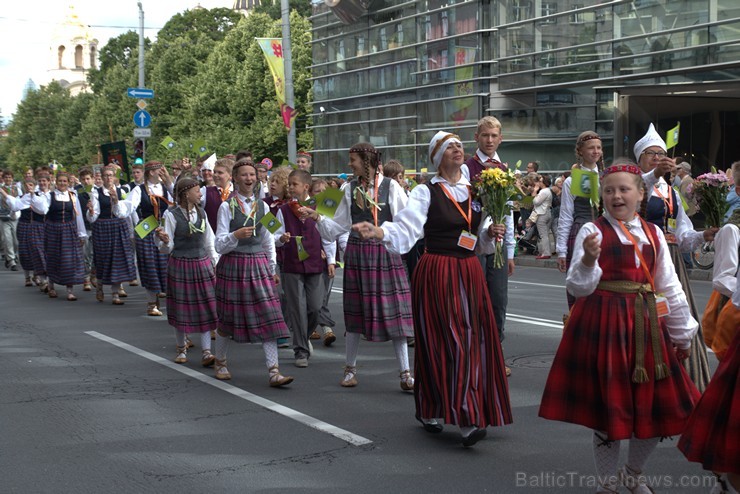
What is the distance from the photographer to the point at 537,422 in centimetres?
667

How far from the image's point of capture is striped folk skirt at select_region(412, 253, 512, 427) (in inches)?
236

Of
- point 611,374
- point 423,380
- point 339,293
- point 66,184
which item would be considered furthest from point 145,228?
point 66,184

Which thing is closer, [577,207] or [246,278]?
[577,207]

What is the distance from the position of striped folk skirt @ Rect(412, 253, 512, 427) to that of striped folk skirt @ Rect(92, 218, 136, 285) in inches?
375

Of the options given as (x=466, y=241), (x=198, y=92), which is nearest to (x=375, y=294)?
(x=466, y=241)

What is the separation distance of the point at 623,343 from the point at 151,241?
32.5 ft

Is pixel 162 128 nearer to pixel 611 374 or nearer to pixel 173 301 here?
pixel 173 301

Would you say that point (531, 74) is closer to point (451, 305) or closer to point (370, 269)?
point (370, 269)

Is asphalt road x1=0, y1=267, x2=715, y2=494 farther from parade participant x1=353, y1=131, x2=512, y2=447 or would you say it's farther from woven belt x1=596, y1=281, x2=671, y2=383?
woven belt x1=596, y1=281, x2=671, y2=383

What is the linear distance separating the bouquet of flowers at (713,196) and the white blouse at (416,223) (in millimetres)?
1513

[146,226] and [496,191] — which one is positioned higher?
[496,191]

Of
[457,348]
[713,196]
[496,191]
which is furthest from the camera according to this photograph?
[713,196]

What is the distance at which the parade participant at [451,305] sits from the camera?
6004mm

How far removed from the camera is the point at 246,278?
8320mm
